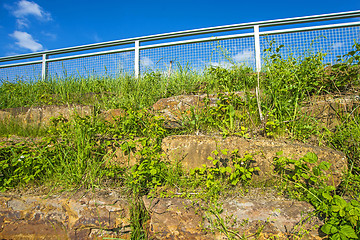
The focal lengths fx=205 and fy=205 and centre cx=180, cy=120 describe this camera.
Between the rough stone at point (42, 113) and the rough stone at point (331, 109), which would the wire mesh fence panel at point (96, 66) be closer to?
the rough stone at point (42, 113)

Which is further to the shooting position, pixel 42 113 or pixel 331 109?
pixel 42 113

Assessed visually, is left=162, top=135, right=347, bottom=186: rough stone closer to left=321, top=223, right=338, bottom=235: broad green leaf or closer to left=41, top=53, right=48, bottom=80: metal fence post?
left=321, top=223, right=338, bottom=235: broad green leaf

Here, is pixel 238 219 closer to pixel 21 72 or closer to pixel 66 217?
pixel 66 217

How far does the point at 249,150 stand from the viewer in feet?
6.86

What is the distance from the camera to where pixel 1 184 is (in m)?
2.36

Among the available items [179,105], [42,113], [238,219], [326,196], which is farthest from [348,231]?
[42,113]

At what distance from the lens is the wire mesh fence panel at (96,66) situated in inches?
184

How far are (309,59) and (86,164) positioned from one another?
3137mm

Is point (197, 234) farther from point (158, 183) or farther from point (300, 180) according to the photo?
point (300, 180)

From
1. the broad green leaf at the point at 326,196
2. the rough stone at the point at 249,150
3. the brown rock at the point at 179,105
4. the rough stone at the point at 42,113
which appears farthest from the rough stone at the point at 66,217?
the broad green leaf at the point at 326,196

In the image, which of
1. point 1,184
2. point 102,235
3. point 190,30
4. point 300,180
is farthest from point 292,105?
point 1,184

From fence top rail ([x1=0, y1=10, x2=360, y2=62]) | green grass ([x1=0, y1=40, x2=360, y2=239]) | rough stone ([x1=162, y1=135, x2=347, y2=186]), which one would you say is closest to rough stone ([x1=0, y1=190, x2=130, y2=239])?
green grass ([x1=0, y1=40, x2=360, y2=239])

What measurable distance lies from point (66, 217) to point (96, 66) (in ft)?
13.4

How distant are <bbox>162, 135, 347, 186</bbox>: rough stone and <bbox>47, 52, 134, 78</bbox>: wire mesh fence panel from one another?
8.83ft
